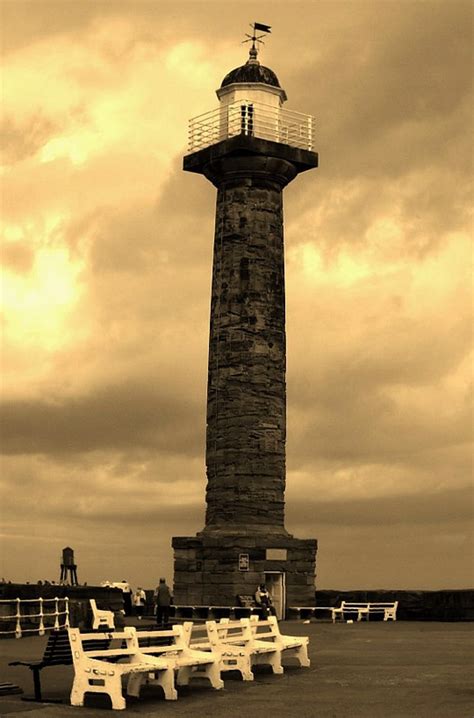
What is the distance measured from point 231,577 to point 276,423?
5069mm

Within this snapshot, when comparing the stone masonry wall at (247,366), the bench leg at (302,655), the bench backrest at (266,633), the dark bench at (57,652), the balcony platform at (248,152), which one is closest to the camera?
the dark bench at (57,652)

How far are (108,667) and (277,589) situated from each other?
25.1 m

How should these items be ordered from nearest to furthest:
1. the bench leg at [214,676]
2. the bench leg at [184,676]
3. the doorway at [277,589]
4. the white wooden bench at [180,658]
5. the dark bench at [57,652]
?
the dark bench at [57,652], the white wooden bench at [180,658], the bench leg at [214,676], the bench leg at [184,676], the doorway at [277,589]

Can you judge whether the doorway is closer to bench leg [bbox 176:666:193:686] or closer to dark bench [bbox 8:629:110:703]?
bench leg [bbox 176:666:193:686]

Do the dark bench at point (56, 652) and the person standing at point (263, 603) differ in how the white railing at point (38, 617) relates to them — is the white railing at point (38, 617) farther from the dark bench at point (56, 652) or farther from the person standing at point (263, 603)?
the dark bench at point (56, 652)

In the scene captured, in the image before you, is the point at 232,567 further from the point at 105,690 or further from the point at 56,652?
the point at 105,690

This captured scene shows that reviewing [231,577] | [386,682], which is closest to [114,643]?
[386,682]

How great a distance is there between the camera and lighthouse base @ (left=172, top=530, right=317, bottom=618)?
3909 centimetres

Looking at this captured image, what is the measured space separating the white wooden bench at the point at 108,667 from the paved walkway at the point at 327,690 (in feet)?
0.72

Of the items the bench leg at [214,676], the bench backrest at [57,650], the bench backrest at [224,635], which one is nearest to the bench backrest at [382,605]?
the bench backrest at [224,635]

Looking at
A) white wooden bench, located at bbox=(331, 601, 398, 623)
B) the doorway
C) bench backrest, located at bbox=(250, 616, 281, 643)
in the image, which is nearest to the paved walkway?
bench backrest, located at bbox=(250, 616, 281, 643)

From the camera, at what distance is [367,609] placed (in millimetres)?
38969

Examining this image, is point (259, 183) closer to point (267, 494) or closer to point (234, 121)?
point (234, 121)

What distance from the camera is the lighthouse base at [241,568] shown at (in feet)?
128
